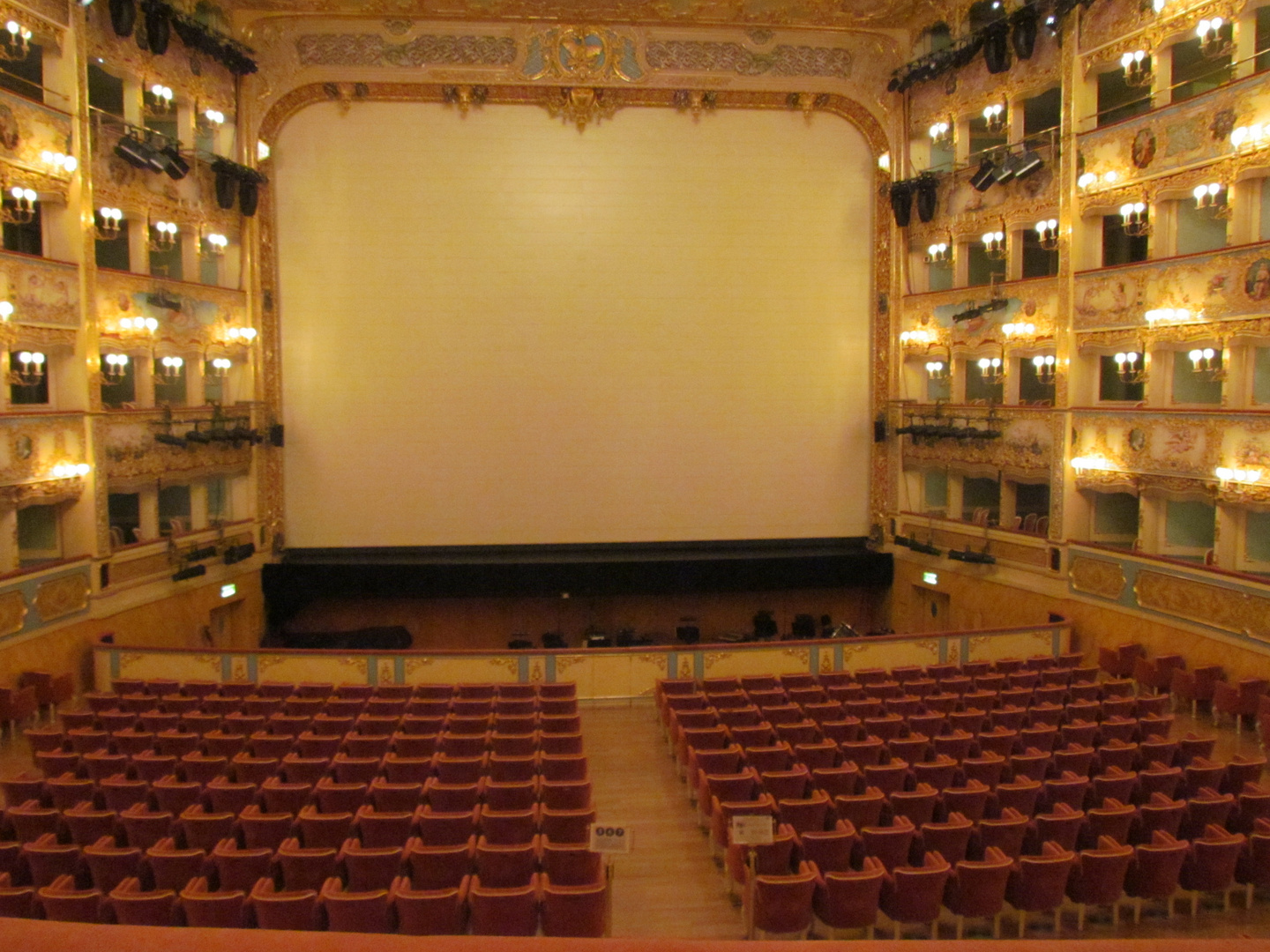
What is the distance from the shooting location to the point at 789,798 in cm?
806

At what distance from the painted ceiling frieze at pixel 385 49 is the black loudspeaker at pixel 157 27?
10.8ft

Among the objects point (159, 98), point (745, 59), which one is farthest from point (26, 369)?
point (745, 59)

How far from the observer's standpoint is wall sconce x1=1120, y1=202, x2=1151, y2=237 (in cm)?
1479

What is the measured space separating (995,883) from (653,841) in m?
3.20

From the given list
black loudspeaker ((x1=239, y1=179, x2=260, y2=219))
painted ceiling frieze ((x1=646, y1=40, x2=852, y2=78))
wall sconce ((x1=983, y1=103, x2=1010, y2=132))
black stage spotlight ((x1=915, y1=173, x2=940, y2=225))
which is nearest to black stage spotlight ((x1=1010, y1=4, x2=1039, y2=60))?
wall sconce ((x1=983, y1=103, x2=1010, y2=132))

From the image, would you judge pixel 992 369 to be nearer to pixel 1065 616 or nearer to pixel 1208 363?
pixel 1208 363

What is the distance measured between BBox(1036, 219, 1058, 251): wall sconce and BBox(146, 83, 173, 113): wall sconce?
1615cm

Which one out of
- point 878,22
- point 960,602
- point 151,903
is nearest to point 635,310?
point 878,22

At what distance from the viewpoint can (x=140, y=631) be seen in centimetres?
1541

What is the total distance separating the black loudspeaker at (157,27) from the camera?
15.2m

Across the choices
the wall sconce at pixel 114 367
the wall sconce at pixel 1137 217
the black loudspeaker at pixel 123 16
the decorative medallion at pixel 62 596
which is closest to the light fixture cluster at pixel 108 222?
the wall sconce at pixel 114 367

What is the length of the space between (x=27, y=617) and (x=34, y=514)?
2819 millimetres

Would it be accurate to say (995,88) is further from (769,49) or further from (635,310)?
(635,310)

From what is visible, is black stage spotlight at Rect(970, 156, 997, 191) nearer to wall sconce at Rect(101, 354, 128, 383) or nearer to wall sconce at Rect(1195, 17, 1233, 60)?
wall sconce at Rect(1195, 17, 1233, 60)
